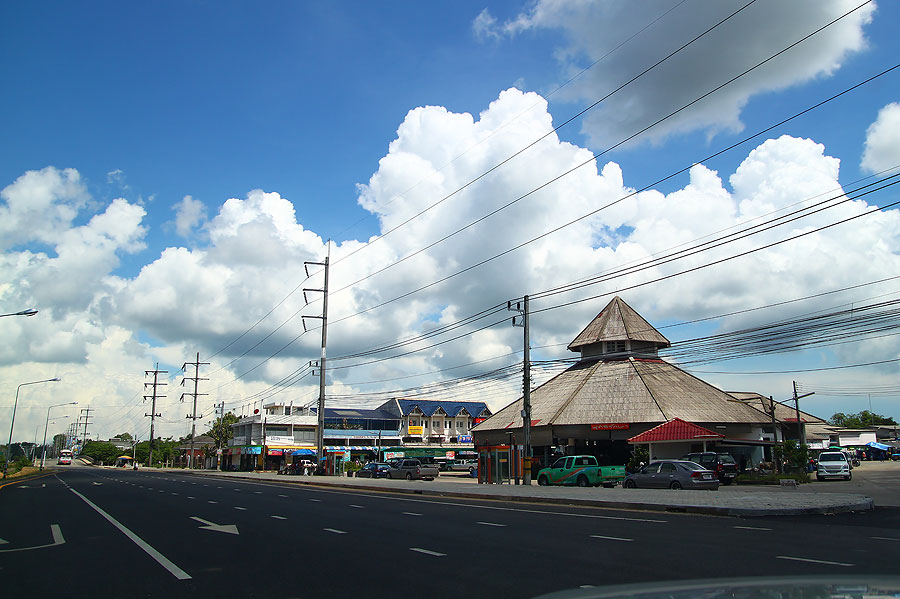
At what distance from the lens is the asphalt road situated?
8.59 metres

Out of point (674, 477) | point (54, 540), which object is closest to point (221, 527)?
point (54, 540)

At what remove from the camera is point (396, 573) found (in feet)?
30.6

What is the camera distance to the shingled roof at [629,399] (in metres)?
56.5

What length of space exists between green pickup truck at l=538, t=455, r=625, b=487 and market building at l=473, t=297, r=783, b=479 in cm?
1129

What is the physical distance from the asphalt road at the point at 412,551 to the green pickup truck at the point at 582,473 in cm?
1732

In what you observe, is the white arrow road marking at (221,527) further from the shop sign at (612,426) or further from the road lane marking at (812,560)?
the shop sign at (612,426)

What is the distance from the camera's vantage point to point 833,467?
40.2m

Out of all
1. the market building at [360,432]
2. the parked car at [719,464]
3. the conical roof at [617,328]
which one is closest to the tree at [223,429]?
the market building at [360,432]

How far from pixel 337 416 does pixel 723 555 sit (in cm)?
9553

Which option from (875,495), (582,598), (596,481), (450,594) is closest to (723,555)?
(450,594)

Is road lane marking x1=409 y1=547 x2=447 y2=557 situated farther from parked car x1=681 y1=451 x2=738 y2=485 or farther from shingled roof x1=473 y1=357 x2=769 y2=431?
shingled roof x1=473 y1=357 x2=769 y2=431

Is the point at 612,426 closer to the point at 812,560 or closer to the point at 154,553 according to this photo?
the point at 812,560

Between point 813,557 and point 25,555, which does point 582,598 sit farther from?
point 25,555

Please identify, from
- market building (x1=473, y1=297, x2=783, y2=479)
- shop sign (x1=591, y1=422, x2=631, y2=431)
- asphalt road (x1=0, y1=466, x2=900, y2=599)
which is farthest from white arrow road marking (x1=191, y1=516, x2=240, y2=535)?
shop sign (x1=591, y1=422, x2=631, y2=431)
